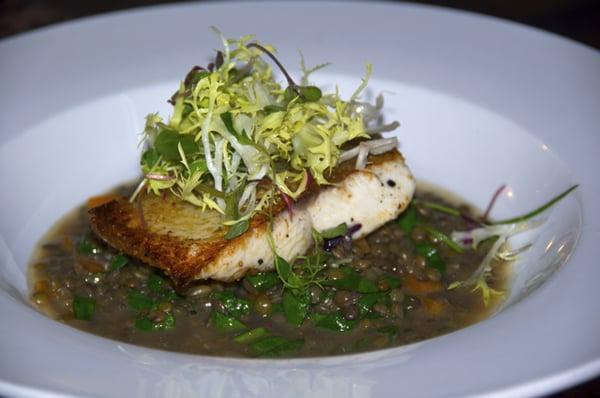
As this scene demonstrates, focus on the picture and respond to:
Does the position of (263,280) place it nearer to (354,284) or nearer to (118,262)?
(354,284)

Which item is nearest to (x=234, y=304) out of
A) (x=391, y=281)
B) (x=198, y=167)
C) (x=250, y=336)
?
(x=250, y=336)

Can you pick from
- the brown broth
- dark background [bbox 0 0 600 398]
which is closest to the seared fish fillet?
the brown broth

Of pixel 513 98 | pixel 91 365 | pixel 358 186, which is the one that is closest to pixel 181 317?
pixel 91 365

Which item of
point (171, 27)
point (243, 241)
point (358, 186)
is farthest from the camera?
point (171, 27)

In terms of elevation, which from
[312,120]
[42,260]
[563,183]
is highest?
[312,120]

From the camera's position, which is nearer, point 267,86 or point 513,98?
point 267,86

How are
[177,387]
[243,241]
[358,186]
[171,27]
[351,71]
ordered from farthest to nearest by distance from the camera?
[171,27]
[351,71]
[358,186]
[243,241]
[177,387]

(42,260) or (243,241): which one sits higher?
(243,241)

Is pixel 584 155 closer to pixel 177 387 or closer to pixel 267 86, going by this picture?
pixel 267 86
